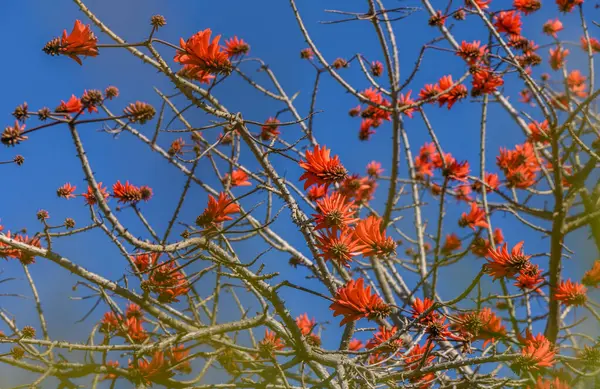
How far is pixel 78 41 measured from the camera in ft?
6.91

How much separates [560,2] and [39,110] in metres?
3.65

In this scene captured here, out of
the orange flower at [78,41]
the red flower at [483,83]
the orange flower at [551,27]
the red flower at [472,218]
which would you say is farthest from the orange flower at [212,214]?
the orange flower at [551,27]

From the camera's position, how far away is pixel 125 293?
2.44 m

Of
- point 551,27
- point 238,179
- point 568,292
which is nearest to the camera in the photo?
point 568,292

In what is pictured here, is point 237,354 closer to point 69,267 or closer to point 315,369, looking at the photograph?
point 315,369

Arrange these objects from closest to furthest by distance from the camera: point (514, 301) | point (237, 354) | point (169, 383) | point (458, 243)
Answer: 1. point (169, 383)
2. point (237, 354)
3. point (514, 301)
4. point (458, 243)

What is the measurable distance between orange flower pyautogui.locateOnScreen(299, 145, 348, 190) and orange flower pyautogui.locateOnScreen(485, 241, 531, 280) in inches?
33.8

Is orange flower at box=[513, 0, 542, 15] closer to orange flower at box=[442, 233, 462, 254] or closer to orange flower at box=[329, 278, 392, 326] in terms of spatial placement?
orange flower at box=[442, 233, 462, 254]

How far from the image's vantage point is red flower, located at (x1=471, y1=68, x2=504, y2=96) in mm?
3588

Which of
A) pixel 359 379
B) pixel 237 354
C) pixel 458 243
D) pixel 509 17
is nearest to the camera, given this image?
pixel 359 379

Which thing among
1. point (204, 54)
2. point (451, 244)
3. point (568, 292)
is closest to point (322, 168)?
point (204, 54)

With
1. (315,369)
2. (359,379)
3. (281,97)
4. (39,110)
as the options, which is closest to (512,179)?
(281,97)

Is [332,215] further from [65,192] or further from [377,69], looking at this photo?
[377,69]

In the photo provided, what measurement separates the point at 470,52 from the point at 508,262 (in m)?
1.86
